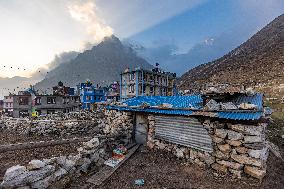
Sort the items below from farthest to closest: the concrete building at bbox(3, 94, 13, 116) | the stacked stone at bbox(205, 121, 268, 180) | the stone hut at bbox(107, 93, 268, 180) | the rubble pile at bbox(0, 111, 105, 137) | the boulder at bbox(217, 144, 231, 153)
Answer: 1. the concrete building at bbox(3, 94, 13, 116)
2. the rubble pile at bbox(0, 111, 105, 137)
3. the boulder at bbox(217, 144, 231, 153)
4. the stone hut at bbox(107, 93, 268, 180)
5. the stacked stone at bbox(205, 121, 268, 180)

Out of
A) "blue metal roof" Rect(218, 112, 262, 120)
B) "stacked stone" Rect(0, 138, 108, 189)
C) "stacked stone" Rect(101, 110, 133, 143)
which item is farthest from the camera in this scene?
"stacked stone" Rect(101, 110, 133, 143)

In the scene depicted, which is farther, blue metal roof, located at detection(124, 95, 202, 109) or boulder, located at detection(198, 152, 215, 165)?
blue metal roof, located at detection(124, 95, 202, 109)

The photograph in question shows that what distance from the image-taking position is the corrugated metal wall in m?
10.4

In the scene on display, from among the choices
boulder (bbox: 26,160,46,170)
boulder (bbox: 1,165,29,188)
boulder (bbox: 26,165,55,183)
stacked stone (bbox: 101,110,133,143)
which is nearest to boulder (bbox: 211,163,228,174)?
stacked stone (bbox: 101,110,133,143)

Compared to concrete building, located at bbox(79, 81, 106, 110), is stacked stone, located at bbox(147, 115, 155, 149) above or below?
below

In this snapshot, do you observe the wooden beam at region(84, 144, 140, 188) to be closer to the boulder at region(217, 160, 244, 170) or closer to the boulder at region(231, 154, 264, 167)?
the boulder at region(217, 160, 244, 170)

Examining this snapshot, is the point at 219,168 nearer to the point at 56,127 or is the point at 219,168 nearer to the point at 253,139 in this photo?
the point at 253,139

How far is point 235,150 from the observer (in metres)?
9.04

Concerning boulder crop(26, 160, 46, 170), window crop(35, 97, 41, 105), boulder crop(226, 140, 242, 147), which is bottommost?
boulder crop(26, 160, 46, 170)

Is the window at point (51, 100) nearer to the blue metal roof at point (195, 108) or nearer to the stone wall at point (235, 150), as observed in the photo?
the blue metal roof at point (195, 108)

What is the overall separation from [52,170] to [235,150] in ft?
25.5

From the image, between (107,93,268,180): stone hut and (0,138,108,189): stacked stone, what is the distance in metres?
4.16

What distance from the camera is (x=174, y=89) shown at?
228ft

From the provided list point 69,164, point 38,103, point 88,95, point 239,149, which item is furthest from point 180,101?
Answer: point 88,95
